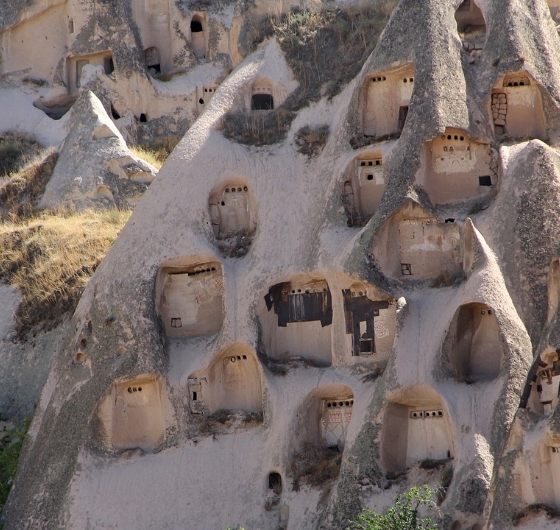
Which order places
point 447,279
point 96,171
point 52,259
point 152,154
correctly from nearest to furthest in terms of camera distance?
point 447,279 < point 52,259 < point 96,171 < point 152,154

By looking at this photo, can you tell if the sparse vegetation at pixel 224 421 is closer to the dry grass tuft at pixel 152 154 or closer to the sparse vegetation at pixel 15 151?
the dry grass tuft at pixel 152 154

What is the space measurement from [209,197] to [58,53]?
12626mm

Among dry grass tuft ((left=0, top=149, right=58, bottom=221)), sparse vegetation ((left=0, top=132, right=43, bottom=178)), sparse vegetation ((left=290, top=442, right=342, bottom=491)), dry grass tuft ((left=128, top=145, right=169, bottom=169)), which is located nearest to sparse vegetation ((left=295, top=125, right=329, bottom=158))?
sparse vegetation ((left=290, top=442, right=342, bottom=491))

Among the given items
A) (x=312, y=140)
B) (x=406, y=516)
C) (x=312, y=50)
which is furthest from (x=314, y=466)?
(x=312, y=50)

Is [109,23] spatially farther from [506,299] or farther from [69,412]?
[506,299]

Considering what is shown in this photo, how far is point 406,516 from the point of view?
25.1m

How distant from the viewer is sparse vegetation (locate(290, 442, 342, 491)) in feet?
93.6

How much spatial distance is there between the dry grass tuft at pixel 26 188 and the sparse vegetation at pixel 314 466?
37.3 feet

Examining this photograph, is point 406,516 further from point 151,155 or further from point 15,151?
point 15,151

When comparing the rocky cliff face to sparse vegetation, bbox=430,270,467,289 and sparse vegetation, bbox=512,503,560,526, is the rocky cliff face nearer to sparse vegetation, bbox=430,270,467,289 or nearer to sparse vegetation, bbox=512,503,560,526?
sparse vegetation, bbox=430,270,467,289

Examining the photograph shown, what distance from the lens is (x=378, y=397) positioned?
91.3ft

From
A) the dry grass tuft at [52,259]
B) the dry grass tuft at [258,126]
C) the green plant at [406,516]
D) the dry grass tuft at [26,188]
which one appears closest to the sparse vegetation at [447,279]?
the green plant at [406,516]

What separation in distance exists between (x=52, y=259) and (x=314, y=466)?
27.6 feet

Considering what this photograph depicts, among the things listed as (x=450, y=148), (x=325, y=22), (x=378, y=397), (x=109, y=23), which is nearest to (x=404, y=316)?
(x=378, y=397)
